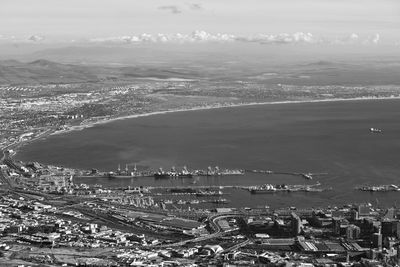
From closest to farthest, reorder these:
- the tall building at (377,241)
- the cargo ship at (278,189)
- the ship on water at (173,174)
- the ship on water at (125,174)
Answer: the tall building at (377,241), the cargo ship at (278,189), the ship on water at (173,174), the ship on water at (125,174)

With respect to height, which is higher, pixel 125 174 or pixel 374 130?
pixel 374 130

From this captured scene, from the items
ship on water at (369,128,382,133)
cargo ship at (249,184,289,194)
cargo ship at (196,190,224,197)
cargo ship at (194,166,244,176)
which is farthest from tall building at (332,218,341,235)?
ship on water at (369,128,382,133)

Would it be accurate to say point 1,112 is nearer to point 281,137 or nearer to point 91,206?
point 281,137

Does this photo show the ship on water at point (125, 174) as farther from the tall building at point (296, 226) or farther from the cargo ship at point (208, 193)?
the tall building at point (296, 226)

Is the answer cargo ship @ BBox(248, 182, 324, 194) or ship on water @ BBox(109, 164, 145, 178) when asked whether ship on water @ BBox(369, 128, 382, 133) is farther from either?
ship on water @ BBox(109, 164, 145, 178)

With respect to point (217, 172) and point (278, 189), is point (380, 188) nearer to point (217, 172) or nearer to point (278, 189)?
point (278, 189)

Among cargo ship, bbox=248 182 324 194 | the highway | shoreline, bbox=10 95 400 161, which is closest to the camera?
the highway

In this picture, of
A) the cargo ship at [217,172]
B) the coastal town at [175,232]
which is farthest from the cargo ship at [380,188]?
the cargo ship at [217,172]

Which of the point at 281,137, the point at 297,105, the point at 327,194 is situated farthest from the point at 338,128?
the point at 327,194

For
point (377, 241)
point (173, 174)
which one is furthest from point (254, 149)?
point (377, 241)
